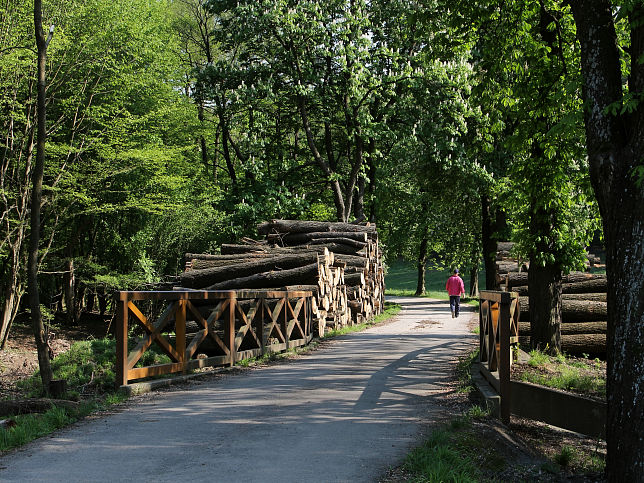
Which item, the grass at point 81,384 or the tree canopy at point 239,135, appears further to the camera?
the tree canopy at point 239,135

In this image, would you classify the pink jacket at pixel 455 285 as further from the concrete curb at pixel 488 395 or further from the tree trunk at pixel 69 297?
the tree trunk at pixel 69 297

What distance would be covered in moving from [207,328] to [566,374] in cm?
578

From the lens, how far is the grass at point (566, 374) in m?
9.04

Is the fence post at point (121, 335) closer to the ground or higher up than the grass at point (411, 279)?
higher up

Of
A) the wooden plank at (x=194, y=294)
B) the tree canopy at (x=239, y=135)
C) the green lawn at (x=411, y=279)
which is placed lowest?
the green lawn at (x=411, y=279)

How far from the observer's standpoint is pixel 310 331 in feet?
48.8

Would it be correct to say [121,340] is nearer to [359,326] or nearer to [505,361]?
[505,361]

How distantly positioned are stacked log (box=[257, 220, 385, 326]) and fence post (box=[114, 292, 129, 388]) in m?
11.6

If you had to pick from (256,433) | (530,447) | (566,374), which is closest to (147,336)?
(256,433)

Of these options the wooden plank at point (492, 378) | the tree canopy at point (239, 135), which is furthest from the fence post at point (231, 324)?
the tree canopy at point (239, 135)

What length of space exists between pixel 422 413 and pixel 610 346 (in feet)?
7.53

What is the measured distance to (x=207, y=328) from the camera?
9539 mm

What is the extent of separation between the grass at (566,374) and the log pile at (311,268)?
6.09m


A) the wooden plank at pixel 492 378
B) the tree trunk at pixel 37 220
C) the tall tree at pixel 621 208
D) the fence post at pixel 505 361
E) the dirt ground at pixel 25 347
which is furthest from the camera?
the dirt ground at pixel 25 347
